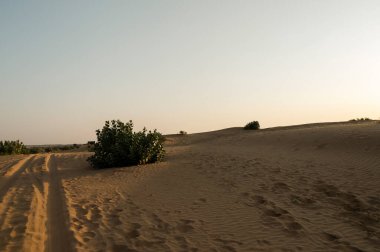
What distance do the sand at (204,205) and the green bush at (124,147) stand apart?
0.87 m

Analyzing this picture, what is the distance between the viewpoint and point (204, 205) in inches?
296

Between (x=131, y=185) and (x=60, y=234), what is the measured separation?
425cm

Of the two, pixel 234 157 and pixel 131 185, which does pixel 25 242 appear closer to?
pixel 131 185

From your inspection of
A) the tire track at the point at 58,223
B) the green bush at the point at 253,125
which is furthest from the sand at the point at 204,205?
the green bush at the point at 253,125

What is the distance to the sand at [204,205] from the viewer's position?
544 cm

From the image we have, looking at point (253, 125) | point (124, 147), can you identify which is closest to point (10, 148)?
point (124, 147)

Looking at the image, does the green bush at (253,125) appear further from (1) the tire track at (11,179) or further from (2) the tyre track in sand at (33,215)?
(2) the tyre track in sand at (33,215)

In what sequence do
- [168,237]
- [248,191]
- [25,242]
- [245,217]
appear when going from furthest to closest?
[248,191]
[245,217]
[168,237]
[25,242]

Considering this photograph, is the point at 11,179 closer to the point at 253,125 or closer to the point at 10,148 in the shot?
the point at 10,148

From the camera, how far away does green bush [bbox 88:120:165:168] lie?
45.1 ft

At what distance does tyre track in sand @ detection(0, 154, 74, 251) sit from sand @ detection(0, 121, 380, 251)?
18 millimetres

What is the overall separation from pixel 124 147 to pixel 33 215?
285 inches

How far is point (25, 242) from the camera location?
17.3 ft

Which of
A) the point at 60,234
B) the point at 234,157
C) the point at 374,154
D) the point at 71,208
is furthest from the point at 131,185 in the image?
the point at 374,154
